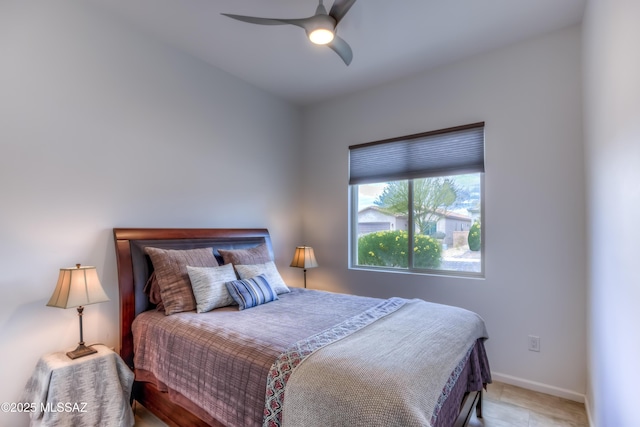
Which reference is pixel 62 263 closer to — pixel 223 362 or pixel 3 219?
pixel 3 219

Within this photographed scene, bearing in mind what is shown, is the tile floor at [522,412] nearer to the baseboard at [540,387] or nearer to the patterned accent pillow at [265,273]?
the baseboard at [540,387]

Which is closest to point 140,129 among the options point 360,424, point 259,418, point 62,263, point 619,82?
point 62,263

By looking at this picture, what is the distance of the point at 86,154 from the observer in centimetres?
235

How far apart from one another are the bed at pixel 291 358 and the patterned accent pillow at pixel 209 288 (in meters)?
0.04

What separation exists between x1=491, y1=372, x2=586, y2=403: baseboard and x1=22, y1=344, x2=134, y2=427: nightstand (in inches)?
116

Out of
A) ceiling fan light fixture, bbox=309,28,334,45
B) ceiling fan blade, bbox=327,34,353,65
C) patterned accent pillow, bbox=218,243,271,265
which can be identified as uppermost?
ceiling fan blade, bbox=327,34,353,65

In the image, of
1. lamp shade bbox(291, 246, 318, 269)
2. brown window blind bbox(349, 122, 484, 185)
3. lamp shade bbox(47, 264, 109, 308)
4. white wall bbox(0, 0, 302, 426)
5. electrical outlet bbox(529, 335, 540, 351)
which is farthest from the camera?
lamp shade bbox(291, 246, 318, 269)

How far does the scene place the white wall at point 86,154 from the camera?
6.61ft

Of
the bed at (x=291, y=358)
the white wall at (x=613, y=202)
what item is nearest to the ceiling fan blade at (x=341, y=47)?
the white wall at (x=613, y=202)

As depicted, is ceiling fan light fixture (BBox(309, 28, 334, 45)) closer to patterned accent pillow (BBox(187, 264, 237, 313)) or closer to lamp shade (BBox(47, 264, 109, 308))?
patterned accent pillow (BBox(187, 264, 237, 313))

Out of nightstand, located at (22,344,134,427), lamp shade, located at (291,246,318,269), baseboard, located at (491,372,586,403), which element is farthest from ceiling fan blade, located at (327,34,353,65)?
baseboard, located at (491,372,586,403)

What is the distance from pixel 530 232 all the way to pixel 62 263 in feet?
11.9

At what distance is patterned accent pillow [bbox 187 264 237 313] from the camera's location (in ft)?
7.73

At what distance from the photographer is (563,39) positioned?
259 centimetres
